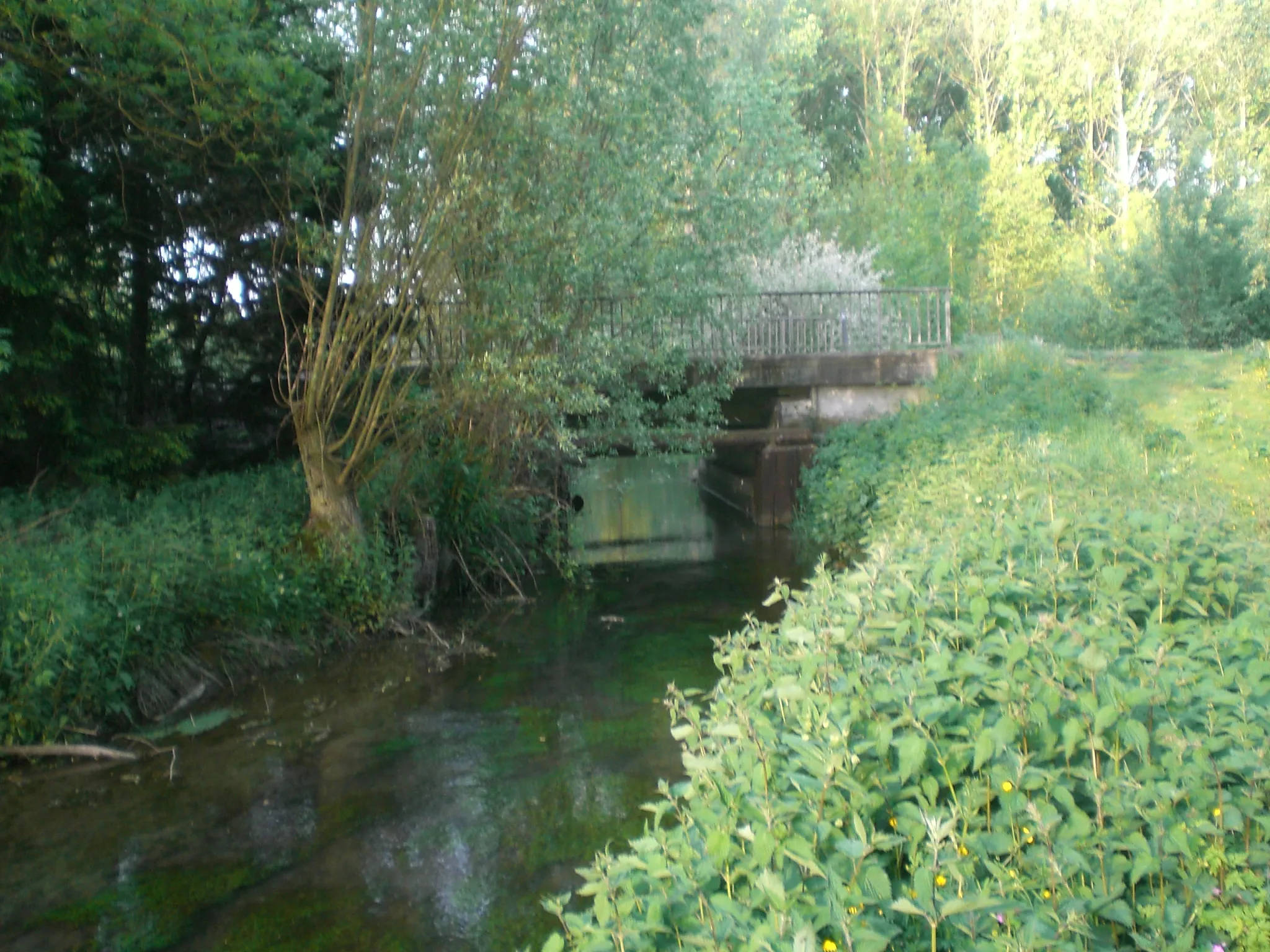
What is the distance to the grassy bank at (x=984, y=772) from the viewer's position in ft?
9.11

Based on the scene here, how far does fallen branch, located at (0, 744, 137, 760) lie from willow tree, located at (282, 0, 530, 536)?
376 centimetres

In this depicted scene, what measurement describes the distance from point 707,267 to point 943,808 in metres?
12.5

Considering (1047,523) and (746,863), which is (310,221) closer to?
(1047,523)

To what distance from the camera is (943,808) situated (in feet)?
10.1

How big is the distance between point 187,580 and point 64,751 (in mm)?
1850

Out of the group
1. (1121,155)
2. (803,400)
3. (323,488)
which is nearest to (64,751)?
(323,488)

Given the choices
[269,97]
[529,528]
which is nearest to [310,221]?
[269,97]

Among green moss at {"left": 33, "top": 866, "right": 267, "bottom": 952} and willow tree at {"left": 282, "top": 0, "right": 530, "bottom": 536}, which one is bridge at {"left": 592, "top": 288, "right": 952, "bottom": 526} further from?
green moss at {"left": 33, "top": 866, "right": 267, "bottom": 952}

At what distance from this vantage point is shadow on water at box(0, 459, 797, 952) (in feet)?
18.6

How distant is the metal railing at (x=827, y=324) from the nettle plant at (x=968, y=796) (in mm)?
13111

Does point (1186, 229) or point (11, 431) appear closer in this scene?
point (11, 431)

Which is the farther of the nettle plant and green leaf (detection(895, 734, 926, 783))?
green leaf (detection(895, 734, 926, 783))

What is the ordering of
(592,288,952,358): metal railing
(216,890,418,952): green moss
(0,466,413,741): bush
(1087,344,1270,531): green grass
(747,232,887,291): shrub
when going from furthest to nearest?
(747,232,887,291): shrub, (592,288,952,358): metal railing, (1087,344,1270,531): green grass, (0,466,413,741): bush, (216,890,418,952): green moss

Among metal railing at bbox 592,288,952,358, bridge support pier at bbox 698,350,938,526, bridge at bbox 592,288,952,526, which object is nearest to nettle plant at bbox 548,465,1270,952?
metal railing at bbox 592,288,952,358
